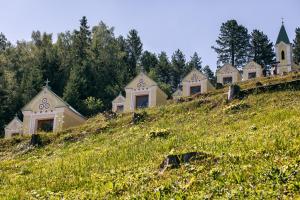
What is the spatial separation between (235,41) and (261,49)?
5.02 m

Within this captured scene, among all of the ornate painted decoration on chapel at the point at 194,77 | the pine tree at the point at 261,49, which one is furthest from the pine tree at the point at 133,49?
the ornate painted decoration on chapel at the point at 194,77

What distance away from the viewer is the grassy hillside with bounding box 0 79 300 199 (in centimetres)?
1769

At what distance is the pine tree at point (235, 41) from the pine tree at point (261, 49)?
1147 millimetres

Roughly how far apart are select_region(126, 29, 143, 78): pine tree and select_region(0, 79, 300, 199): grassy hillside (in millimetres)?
51940

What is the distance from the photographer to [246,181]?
56.7 ft

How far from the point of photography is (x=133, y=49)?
330ft

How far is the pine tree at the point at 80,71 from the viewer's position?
74312 millimetres

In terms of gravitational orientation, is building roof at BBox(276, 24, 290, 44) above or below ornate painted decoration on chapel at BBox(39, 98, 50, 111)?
above

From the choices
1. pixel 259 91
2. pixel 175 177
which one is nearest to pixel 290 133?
pixel 175 177

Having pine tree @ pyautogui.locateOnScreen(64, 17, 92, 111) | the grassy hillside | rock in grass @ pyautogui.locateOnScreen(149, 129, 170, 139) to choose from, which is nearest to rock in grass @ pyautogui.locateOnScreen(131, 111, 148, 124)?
the grassy hillside

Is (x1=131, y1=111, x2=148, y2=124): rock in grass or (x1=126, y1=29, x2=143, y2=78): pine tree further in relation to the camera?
(x1=126, y1=29, x2=143, y2=78): pine tree

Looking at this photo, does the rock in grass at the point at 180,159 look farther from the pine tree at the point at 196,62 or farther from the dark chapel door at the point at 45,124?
the pine tree at the point at 196,62

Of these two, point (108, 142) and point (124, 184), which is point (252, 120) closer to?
point (108, 142)

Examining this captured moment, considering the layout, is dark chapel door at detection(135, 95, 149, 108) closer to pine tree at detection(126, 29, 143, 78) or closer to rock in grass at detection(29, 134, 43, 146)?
rock in grass at detection(29, 134, 43, 146)
